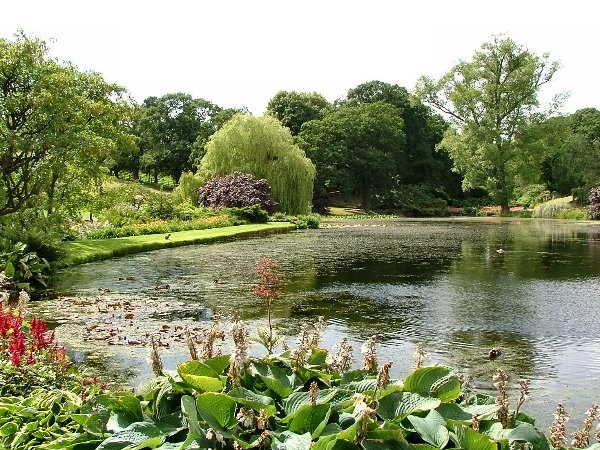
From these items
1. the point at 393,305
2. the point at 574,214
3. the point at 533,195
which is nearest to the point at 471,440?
the point at 393,305

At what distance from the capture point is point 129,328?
8641 millimetres

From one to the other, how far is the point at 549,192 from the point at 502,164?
35.7 ft

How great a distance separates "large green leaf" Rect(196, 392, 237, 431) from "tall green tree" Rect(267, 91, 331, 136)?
65.9m

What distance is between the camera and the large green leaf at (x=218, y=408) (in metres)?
3.04

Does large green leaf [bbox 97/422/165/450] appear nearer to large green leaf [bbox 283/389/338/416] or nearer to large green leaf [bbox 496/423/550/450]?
large green leaf [bbox 283/389/338/416]

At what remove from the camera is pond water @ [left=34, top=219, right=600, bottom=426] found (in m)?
6.99

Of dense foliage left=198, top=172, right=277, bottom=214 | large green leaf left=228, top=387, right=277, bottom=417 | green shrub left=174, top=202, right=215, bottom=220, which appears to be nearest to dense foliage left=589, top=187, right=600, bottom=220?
dense foliage left=198, top=172, right=277, bottom=214

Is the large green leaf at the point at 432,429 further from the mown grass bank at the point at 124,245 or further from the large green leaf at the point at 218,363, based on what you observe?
the mown grass bank at the point at 124,245

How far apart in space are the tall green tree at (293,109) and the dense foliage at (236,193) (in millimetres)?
29696

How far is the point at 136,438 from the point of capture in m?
3.05

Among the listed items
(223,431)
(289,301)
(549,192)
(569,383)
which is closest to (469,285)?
(289,301)

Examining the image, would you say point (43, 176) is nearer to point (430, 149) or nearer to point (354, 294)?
point (354, 294)

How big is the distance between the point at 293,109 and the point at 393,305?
60.0m

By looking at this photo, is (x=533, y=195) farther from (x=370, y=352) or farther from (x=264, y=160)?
(x=370, y=352)
